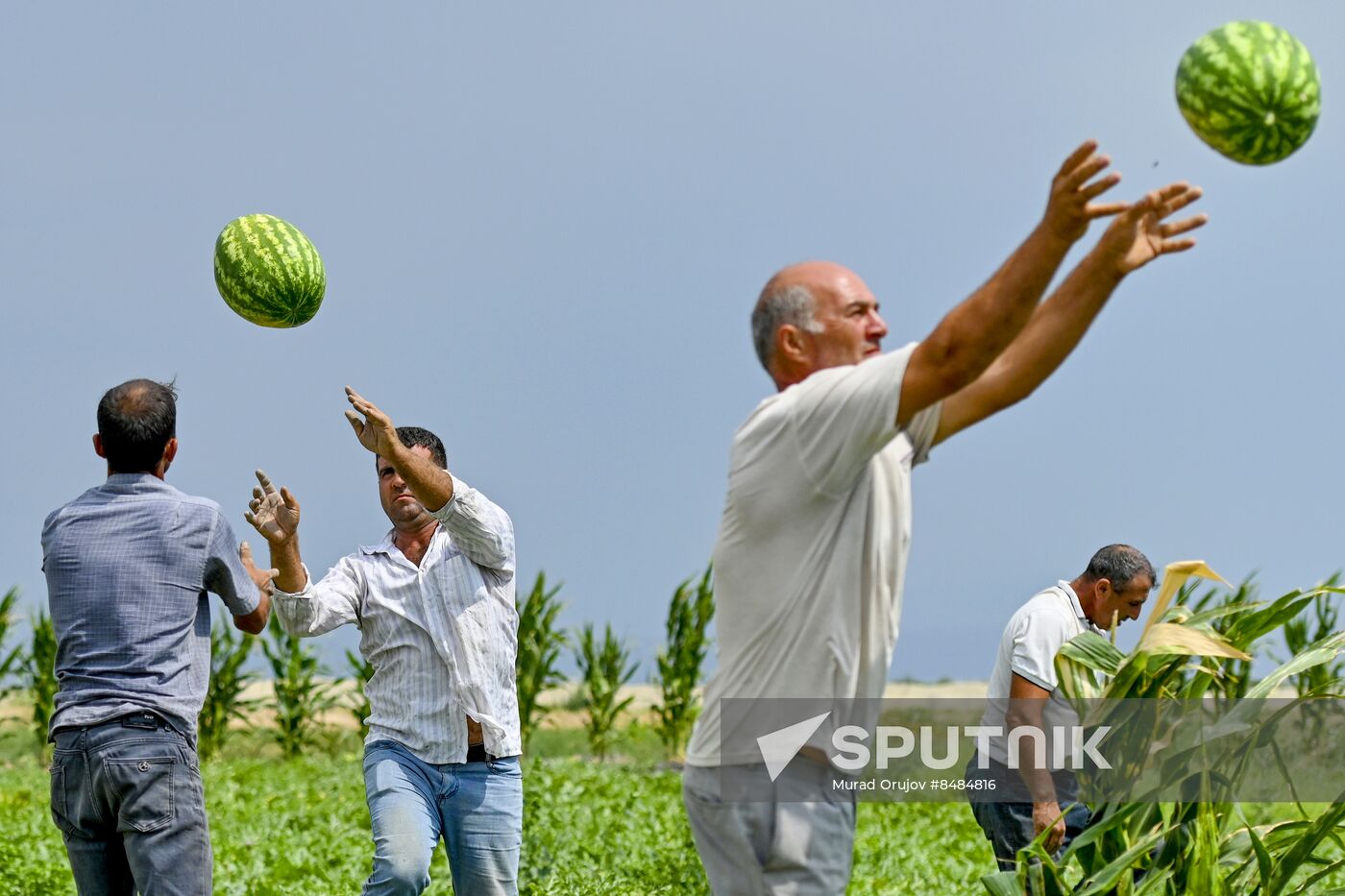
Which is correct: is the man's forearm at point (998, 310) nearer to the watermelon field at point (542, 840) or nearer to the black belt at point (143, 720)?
the black belt at point (143, 720)

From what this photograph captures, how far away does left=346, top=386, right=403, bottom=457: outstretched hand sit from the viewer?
4891 mm

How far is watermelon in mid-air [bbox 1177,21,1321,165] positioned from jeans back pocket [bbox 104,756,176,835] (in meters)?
3.26

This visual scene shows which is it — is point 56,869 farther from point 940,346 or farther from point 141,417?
point 940,346

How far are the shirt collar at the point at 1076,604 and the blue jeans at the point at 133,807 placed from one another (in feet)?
11.0

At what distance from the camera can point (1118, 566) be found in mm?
6180

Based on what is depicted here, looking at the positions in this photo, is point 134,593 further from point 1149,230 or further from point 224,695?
point 224,695

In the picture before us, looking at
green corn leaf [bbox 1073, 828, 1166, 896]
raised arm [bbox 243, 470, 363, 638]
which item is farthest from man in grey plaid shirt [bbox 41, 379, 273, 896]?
green corn leaf [bbox 1073, 828, 1166, 896]

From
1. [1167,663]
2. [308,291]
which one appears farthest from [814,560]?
[308,291]

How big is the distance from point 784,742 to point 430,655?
235cm

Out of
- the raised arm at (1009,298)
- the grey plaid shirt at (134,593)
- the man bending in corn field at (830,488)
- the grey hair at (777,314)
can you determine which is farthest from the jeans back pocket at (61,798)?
the raised arm at (1009,298)

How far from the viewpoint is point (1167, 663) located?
4.28 meters

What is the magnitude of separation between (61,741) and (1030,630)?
3369 millimetres

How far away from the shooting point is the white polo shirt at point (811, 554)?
2992 mm

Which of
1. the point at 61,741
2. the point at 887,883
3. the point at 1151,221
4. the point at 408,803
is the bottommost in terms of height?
the point at 887,883
